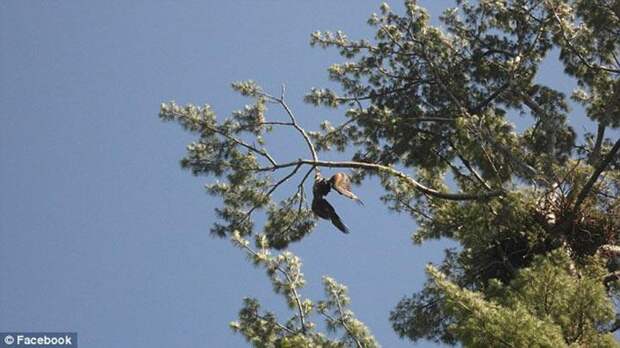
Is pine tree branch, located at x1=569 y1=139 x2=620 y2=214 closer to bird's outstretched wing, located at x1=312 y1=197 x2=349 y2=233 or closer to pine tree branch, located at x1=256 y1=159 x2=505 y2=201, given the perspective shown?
pine tree branch, located at x1=256 y1=159 x2=505 y2=201

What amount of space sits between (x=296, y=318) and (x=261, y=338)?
0.45 meters

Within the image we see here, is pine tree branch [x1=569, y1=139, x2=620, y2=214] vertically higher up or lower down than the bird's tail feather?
lower down

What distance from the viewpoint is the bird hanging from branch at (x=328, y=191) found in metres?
9.48

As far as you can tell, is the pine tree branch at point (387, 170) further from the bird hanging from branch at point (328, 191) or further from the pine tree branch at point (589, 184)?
the pine tree branch at point (589, 184)

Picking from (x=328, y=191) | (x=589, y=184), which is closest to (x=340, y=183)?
(x=328, y=191)

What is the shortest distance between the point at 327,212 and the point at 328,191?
0.24 meters

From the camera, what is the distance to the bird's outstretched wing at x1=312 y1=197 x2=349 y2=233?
953 cm

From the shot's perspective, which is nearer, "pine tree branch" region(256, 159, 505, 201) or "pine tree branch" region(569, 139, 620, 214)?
"pine tree branch" region(569, 139, 620, 214)

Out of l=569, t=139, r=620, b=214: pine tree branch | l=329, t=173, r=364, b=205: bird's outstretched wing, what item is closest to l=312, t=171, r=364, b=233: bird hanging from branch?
l=329, t=173, r=364, b=205: bird's outstretched wing

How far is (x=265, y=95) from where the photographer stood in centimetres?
Answer: 1089

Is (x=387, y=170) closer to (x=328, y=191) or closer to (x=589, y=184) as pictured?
(x=328, y=191)

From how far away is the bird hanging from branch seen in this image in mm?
9484

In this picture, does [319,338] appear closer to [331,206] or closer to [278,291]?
[278,291]

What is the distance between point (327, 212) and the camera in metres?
9.66
